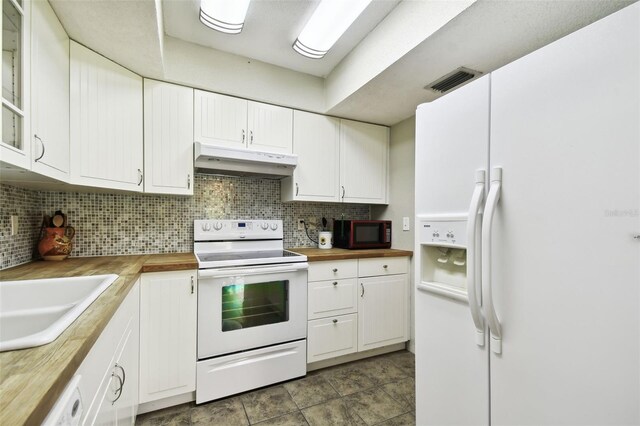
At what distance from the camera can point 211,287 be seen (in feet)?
5.82

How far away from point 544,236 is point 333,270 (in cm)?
147

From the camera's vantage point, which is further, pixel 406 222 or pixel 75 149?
pixel 406 222

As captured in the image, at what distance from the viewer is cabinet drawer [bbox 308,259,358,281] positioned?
6.94ft

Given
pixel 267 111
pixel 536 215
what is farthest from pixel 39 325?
pixel 267 111

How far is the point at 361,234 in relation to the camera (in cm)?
253

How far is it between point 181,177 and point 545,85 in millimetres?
2020

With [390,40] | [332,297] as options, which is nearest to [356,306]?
[332,297]

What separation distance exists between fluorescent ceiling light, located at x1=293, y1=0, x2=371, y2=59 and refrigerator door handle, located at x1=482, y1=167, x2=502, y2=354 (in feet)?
4.08

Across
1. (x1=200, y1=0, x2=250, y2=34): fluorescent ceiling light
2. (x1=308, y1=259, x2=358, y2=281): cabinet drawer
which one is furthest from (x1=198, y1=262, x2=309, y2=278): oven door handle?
(x1=200, y1=0, x2=250, y2=34): fluorescent ceiling light

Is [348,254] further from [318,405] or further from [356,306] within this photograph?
[318,405]

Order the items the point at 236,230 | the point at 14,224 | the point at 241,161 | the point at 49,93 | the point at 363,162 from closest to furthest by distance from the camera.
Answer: the point at 49,93, the point at 14,224, the point at 241,161, the point at 236,230, the point at 363,162

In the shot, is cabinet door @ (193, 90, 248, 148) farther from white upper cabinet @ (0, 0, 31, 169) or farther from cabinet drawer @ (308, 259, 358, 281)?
cabinet drawer @ (308, 259, 358, 281)

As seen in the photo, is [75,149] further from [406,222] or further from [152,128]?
[406,222]

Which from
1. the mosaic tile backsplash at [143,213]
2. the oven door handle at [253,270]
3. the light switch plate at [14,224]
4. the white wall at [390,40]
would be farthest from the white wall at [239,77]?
the oven door handle at [253,270]
